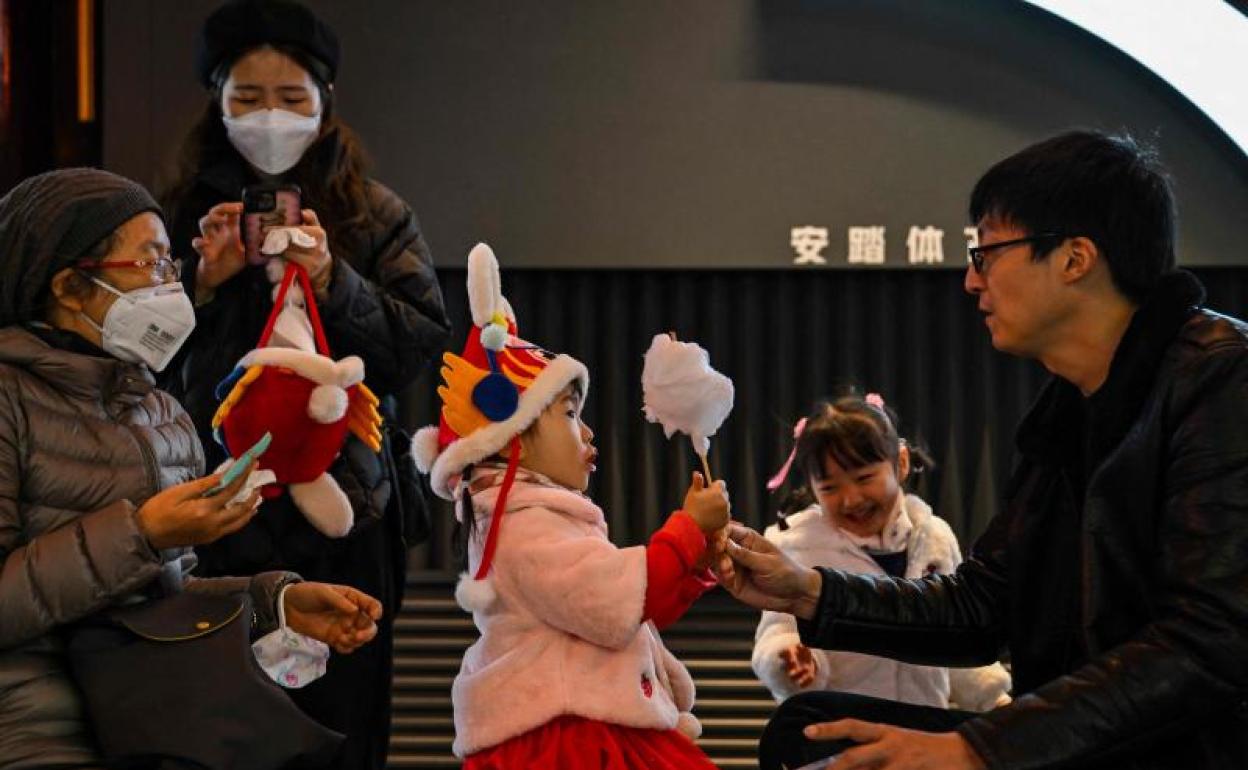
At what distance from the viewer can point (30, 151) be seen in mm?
4441

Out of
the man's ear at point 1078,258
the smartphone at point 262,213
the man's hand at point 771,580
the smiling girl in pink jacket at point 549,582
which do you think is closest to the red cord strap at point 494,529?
the smiling girl in pink jacket at point 549,582

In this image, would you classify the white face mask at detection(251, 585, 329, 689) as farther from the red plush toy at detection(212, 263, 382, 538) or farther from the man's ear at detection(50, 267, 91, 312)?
the man's ear at detection(50, 267, 91, 312)

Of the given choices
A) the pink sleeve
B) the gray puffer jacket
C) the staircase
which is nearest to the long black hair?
the gray puffer jacket

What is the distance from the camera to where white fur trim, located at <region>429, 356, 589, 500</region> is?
2.61 metres

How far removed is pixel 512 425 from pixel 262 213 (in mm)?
576

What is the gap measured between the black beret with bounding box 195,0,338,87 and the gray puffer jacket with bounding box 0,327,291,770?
94 centimetres

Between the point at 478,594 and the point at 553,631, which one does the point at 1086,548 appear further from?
the point at 478,594

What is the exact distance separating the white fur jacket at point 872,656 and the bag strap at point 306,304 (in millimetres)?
1178

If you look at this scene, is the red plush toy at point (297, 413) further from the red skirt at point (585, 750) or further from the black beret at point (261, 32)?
the black beret at point (261, 32)

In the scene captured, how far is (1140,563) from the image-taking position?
2057mm

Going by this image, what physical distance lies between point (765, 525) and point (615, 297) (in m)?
0.72

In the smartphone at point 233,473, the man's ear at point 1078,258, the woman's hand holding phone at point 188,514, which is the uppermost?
the man's ear at point 1078,258

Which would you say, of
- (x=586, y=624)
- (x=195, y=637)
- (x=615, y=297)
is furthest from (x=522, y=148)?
(x=195, y=637)

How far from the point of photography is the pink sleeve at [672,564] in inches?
96.4
